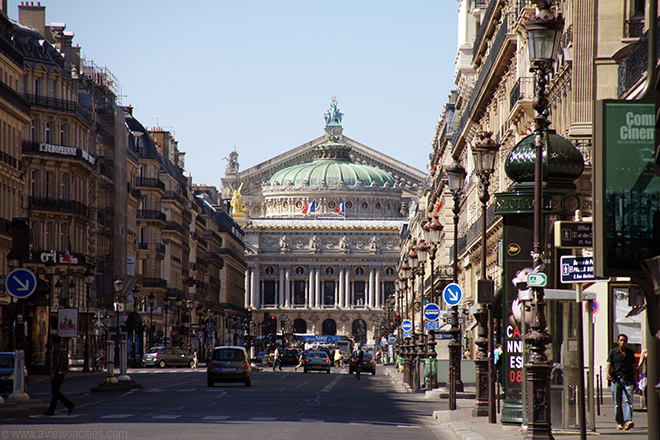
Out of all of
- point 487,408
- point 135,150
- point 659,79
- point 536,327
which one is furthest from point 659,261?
point 135,150

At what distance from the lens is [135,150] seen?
98.3 metres

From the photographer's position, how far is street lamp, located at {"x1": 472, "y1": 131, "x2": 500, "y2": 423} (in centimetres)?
2586

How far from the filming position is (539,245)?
1888 cm

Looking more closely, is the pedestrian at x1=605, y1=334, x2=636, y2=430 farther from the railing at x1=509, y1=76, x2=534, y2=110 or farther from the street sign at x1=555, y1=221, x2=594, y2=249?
the railing at x1=509, y1=76, x2=534, y2=110

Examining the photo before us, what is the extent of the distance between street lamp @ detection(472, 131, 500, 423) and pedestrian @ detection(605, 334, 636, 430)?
250 centimetres

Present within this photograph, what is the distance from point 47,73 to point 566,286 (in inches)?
1878

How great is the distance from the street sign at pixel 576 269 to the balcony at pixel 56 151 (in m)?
51.9

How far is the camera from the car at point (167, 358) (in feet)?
267

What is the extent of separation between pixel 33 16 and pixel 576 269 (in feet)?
191

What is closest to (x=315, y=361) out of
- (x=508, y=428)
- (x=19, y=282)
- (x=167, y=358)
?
(x=167, y=358)

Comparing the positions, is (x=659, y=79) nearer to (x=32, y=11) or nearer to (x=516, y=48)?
(x=516, y=48)

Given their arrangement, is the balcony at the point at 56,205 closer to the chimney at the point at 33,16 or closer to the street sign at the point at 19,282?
the chimney at the point at 33,16

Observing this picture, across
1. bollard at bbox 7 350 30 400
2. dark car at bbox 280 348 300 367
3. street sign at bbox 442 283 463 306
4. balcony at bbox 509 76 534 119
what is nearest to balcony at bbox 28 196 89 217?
balcony at bbox 509 76 534 119

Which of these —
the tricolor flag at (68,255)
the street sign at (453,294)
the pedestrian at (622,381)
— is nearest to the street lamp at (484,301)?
the pedestrian at (622,381)
